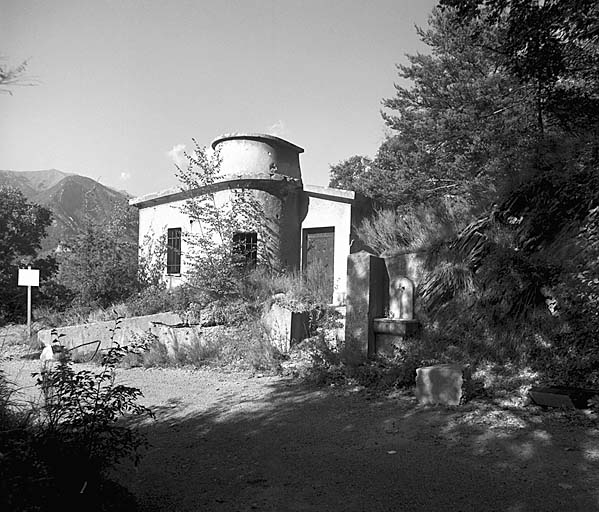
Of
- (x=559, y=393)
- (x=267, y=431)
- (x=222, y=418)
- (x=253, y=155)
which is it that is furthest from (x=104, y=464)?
(x=253, y=155)

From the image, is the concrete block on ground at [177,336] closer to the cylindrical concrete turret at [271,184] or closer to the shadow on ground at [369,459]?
the cylindrical concrete turret at [271,184]

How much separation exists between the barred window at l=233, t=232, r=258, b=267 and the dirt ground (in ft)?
19.7

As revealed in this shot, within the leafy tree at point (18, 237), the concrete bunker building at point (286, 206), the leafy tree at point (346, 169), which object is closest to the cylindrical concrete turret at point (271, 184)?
the concrete bunker building at point (286, 206)

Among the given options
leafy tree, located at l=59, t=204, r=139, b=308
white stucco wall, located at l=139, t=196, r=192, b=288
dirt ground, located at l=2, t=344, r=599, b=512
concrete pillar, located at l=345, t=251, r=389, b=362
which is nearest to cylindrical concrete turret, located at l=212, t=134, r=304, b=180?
white stucco wall, located at l=139, t=196, r=192, b=288

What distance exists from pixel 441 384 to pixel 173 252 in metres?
11.9

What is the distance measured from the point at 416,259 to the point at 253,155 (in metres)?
7.50

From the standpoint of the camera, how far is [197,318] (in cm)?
1153

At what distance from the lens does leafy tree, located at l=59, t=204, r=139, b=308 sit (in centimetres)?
1568

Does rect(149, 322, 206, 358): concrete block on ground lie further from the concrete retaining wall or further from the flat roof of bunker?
the flat roof of bunker

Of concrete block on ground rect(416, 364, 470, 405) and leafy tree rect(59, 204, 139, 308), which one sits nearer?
concrete block on ground rect(416, 364, 470, 405)

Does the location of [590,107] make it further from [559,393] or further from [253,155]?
[253,155]

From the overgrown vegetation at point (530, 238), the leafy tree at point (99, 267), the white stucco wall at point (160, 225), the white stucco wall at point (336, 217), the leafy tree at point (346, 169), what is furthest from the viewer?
the leafy tree at point (346, 169)

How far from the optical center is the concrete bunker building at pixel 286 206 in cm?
1383

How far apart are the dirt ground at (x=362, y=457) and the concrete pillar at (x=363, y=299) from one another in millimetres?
1385
